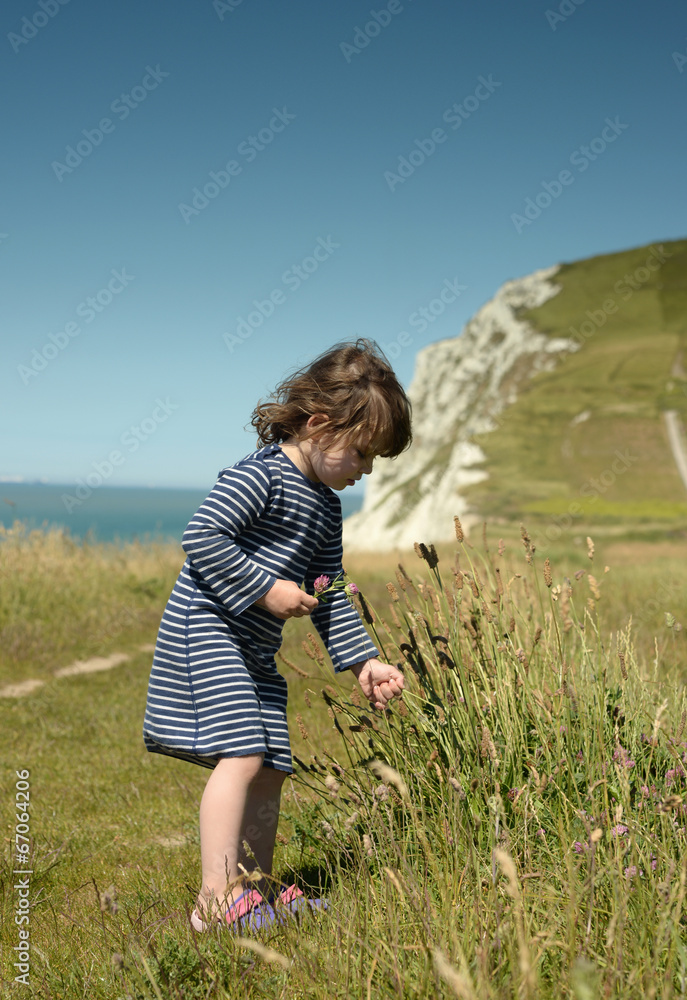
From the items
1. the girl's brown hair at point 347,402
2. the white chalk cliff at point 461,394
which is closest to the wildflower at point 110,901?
the girl's brown hair at point 347,402

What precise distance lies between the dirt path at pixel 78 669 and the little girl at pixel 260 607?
206 inches

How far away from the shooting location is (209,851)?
2.15 m

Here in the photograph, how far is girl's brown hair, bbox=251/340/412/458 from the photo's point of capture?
8.32 feet

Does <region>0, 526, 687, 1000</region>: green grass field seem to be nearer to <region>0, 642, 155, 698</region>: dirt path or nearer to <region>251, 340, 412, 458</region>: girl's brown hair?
<region>251, 340, 412, 458</region>: girl's brown hair

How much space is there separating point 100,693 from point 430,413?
6704cm

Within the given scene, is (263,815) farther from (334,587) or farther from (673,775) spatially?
(673,775)

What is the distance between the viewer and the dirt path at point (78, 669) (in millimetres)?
6988

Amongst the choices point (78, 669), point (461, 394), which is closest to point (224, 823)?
point (78, 669)

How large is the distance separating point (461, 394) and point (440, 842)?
7133 cm

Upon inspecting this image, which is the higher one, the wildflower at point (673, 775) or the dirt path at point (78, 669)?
the wildflower at point (673, 775)
